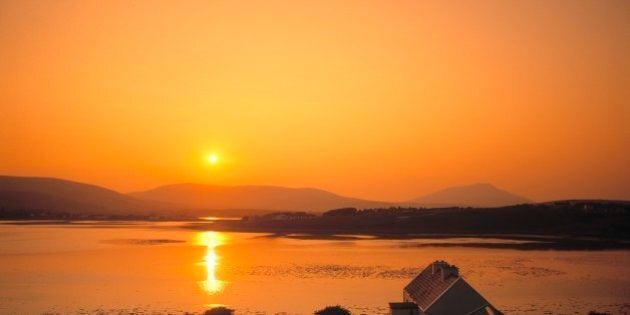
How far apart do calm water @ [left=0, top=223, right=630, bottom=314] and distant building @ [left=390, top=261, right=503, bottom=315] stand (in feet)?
15.1

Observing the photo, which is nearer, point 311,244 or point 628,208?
point 311,244

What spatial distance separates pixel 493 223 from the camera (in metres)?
128

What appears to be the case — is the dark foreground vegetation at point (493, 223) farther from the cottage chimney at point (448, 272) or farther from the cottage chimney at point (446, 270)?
the cottage chimney at point (448, 272)

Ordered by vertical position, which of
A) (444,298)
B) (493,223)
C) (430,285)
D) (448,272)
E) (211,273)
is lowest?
(211,273)

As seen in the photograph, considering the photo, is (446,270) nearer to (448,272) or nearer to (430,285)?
(448,272)

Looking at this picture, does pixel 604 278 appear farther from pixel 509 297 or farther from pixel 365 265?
pixel 365 265

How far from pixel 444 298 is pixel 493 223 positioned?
101773 millimetres

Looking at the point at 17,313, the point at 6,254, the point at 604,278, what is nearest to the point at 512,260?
the point at 604,278

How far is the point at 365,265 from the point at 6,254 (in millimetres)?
42902

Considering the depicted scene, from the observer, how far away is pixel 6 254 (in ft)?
252

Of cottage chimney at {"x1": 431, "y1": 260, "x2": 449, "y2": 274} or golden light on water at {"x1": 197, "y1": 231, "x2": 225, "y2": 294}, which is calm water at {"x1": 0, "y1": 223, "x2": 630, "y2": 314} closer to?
golden light on water at {"x1": 197, "y1": 231, "x2": 225, "y2": 294}

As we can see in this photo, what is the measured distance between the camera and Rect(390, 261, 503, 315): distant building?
100 feet

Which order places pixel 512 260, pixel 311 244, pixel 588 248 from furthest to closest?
pixel 311 244 < pixel 588 248 < pixel 512 260

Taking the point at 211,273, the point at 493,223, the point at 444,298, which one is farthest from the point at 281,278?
the point at 493,223
